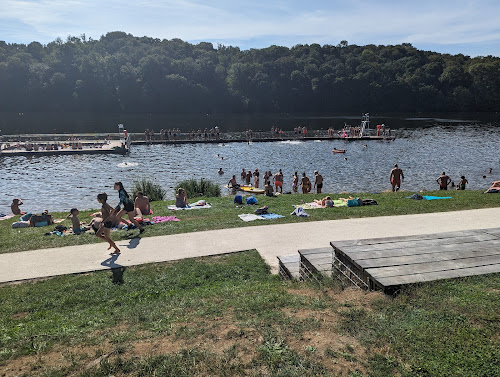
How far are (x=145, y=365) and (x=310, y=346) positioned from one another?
1.93 meters

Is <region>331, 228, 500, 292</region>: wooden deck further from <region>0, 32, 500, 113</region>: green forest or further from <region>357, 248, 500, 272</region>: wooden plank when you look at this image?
<region>0, 32, 500, 113</region>: green forest

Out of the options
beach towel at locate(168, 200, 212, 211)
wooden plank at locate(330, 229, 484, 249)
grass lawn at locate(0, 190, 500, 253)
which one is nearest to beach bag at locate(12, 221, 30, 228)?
grass lawn at locate(0, 190, 500, 253)

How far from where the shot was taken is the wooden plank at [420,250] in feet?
20.6

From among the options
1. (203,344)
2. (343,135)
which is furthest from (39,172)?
(343,135)

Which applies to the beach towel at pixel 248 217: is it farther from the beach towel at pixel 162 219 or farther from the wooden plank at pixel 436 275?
the wooden plank at pixel 436 275

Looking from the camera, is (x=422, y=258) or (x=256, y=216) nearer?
(x=422, y=258)

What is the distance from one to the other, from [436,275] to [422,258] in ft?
1.81

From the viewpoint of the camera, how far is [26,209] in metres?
21.8

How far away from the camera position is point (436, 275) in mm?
5703

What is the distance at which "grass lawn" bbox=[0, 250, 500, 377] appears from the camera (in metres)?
4.25

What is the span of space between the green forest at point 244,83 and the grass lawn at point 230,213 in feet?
326

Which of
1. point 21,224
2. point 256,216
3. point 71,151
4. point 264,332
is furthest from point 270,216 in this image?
point 71,151

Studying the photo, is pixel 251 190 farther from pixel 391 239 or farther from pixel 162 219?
pixel 391 239

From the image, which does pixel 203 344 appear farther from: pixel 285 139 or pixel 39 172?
pixel 285 139
